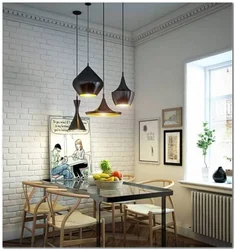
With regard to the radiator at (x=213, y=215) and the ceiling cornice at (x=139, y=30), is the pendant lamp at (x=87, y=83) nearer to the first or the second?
the ceiling cornice at (x=139, y=30)

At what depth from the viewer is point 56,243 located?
3.80m

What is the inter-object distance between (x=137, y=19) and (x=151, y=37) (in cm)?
38

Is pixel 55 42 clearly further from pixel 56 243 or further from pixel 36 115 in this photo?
pixel 56 243

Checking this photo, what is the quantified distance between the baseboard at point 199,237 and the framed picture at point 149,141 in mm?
1030

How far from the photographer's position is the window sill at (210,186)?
3.58 m

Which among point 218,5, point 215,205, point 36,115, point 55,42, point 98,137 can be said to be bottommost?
point 215,205

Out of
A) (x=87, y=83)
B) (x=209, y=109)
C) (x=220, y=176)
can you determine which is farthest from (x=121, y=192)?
(x=209, y=109)

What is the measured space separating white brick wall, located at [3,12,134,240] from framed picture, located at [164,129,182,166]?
3.04 feet

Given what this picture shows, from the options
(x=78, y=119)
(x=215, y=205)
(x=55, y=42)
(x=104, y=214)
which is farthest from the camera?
(x=104, y=214)

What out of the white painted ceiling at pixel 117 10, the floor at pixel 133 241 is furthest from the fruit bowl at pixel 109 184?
the white painted ceiling at pixel 117 10

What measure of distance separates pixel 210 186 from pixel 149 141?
4.56ft

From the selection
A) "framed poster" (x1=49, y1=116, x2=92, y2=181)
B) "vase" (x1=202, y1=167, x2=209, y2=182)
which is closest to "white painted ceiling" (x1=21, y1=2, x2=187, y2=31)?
"framed poster" (x1=49, y1=116, x2=92, y2=181)

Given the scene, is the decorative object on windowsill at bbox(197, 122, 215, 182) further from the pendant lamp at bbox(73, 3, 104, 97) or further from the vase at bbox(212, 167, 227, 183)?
the pendant lamp at bbox(73, 3, 104, 97)

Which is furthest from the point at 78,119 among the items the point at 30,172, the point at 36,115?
the point at 30,172
